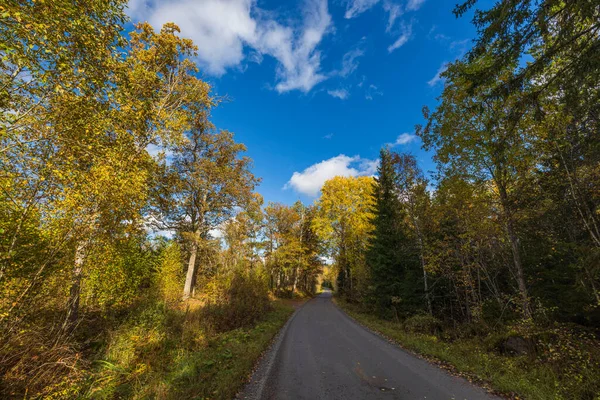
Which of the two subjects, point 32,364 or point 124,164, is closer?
point 32,364

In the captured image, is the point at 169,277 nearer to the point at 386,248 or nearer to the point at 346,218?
the point at 386,248

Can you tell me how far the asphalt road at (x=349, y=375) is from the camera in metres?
4.90

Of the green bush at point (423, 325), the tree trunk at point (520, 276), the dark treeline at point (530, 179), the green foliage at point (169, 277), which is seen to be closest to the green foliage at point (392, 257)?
the dark treeline at point (530, 179)

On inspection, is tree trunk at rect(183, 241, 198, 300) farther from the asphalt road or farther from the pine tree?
the pine tree

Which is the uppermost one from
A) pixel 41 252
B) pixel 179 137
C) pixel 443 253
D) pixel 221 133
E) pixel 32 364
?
pixel 221 133

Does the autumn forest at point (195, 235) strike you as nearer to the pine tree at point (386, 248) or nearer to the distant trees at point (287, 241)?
the pine tree at point (386, 248)

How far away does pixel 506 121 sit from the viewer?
16.8 feet

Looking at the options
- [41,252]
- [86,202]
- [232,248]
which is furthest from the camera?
[232,248]

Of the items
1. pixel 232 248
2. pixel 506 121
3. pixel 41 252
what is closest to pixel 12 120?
pixel 41 252

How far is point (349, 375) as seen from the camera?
19.3ft

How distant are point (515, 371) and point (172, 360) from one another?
915cm

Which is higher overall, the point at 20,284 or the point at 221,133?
the point at 221,133

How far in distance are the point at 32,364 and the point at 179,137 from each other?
22.4ft

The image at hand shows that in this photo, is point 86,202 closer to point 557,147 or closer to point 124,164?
point 124,164
